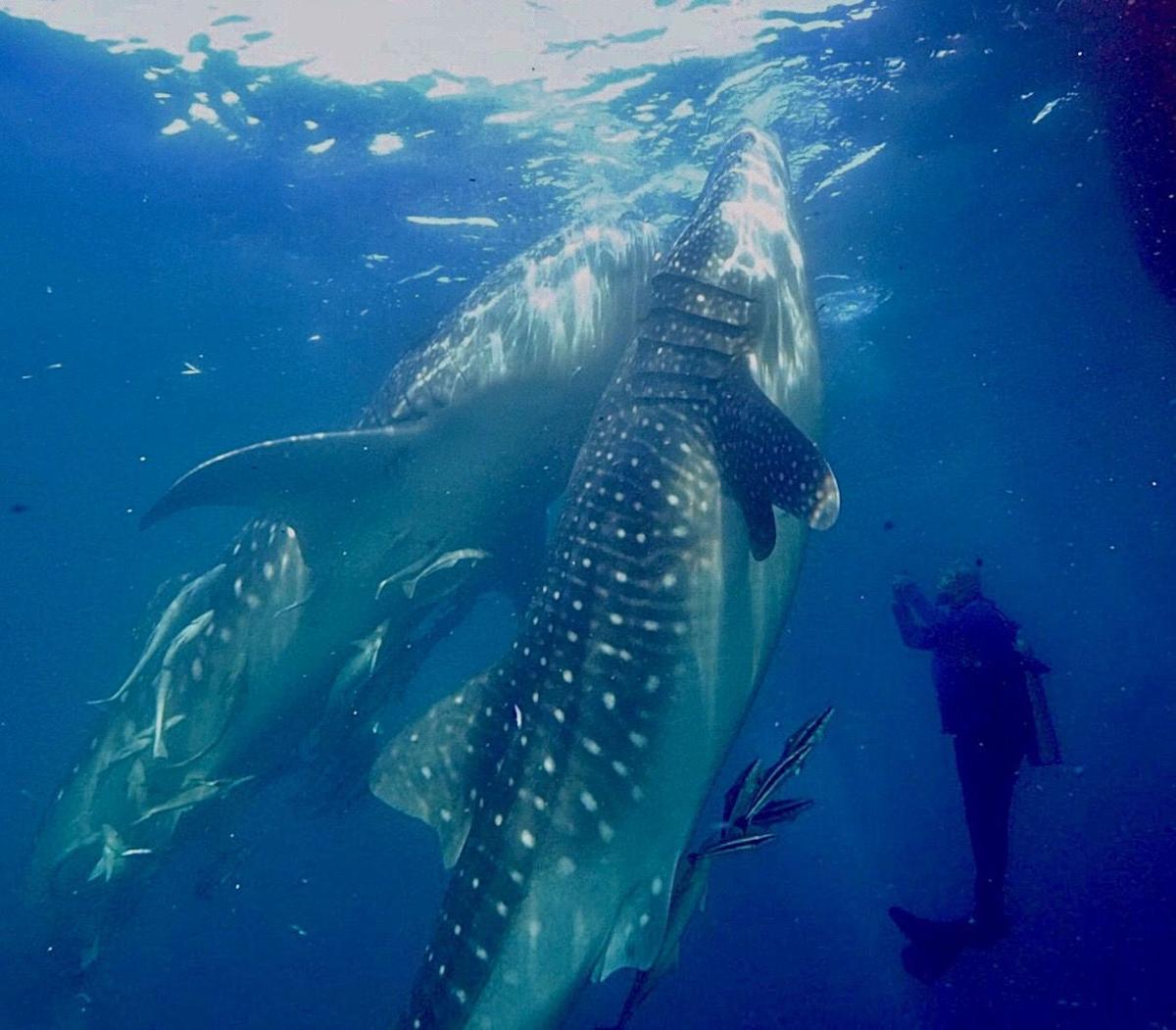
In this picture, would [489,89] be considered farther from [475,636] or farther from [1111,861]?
[475,636]

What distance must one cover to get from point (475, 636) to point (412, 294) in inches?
2171

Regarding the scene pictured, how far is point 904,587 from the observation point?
10.3 metres

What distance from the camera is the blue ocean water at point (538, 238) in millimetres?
11984

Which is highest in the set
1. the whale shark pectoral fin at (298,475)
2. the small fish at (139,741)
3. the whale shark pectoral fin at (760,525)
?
the whale shark pectoral fin at (298,475)

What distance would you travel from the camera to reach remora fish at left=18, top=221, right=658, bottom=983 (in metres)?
6.93

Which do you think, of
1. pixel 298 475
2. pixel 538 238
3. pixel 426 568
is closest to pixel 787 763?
pixel 426 568

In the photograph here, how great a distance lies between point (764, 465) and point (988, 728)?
5956 millimetres

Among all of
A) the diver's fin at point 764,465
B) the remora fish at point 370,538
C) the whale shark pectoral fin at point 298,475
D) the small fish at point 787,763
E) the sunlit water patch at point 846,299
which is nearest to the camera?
the diver's fin at point 764,465

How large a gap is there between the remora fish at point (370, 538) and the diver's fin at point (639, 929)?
158 inches

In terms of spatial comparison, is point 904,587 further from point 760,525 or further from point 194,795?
point 194,795

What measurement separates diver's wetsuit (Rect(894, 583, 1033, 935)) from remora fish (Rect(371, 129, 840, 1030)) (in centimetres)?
452

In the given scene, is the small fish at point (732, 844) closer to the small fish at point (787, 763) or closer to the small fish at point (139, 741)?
the small fish at point (787, 763)

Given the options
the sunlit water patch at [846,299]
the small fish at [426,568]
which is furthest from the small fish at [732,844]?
the sunlit water patch at [846,299]

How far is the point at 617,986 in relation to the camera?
20.6 meters
